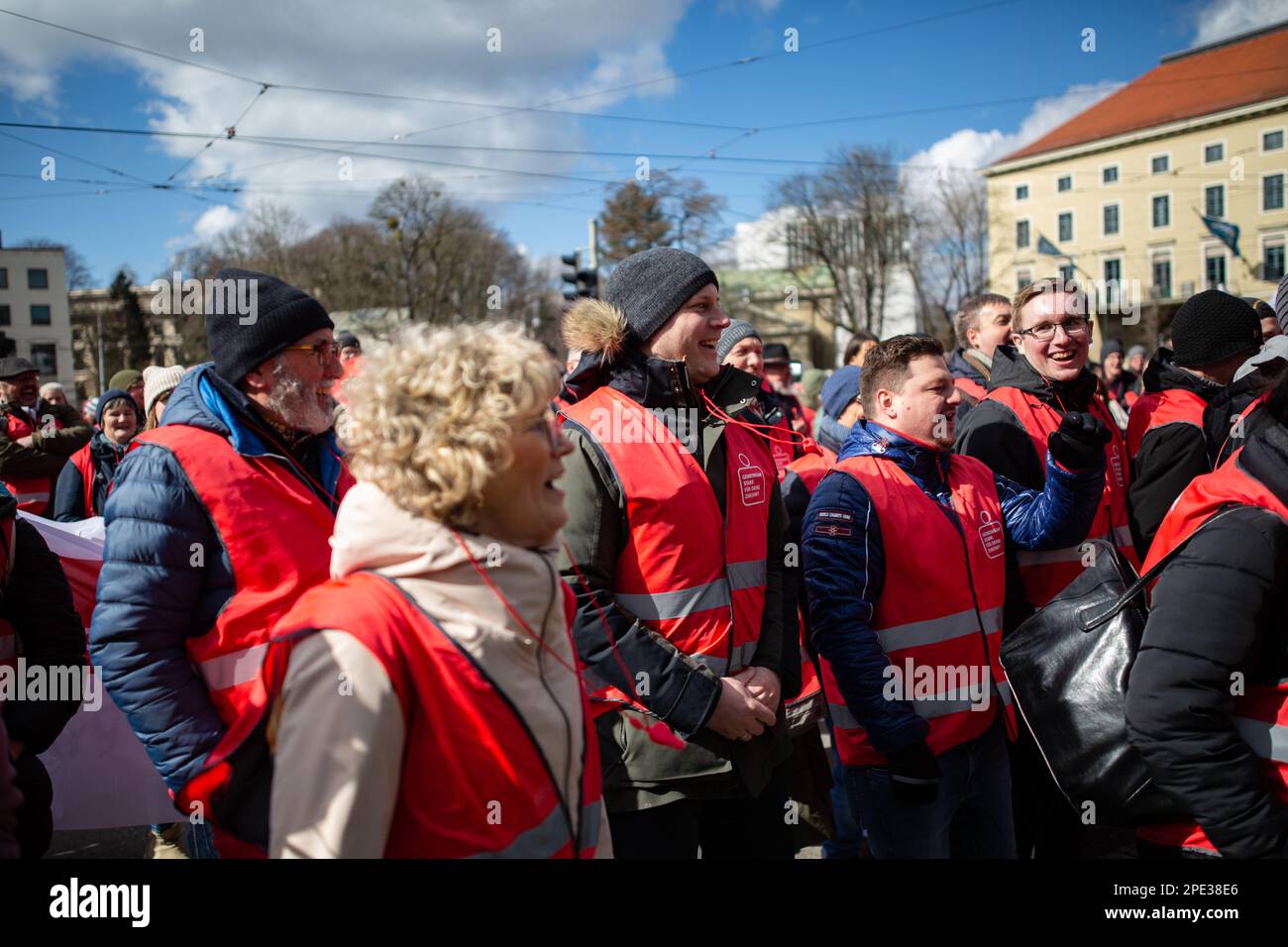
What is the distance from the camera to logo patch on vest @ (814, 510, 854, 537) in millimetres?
2814

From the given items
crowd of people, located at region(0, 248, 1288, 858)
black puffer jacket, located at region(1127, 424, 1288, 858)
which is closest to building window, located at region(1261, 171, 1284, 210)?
crowd of people, located at region(0, 248, 1288, 858)

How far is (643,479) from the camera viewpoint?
2580 millimetres

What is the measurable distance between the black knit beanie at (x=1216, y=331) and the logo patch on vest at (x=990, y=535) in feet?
5.68

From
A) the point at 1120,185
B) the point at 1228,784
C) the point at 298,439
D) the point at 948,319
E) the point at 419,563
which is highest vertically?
the point at 1120,185

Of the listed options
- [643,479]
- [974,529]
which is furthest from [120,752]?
[974,529]

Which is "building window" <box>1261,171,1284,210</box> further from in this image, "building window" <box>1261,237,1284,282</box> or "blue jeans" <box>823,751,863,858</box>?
"blue jeans" <box>823,751,863,858</box>

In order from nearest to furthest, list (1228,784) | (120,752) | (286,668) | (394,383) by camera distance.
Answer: (286,668) → (394,383) → (1228,784) → (120,752)

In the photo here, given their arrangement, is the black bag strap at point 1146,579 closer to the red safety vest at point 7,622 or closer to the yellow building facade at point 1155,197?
the red safety vest at point 7,622

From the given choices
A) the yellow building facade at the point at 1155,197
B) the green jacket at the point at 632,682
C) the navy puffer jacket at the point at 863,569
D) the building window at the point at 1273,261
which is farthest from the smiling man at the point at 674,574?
the building window at the point at 1273,261

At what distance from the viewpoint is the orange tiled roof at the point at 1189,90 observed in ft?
158

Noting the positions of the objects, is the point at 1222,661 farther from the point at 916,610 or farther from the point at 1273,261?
the point at 1273,261

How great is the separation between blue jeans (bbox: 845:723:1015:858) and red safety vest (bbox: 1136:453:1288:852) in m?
A: 0.82

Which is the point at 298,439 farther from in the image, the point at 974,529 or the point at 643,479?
the point at 974,529

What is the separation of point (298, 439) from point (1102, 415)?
3.30 m
